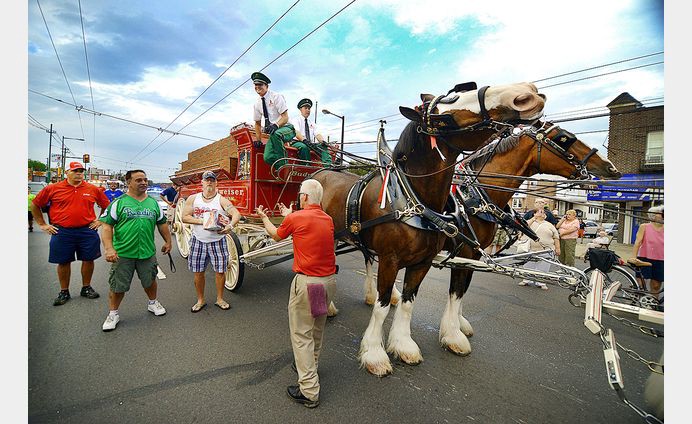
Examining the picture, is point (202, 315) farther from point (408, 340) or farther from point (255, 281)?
point (408, 340)

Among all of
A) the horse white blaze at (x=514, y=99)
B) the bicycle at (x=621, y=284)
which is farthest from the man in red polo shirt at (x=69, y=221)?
the bicycle at (x=621, y=284)

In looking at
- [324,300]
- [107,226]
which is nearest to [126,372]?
[107,226]

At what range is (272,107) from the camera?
4746 mm

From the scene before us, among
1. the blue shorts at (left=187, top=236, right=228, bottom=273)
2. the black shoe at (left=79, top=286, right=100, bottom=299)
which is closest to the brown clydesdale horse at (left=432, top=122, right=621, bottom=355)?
the blue shorts at (left=187, top=236, right=228, bottom=273)

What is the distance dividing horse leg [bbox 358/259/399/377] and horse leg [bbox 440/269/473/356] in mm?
824

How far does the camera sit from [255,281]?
210 inches

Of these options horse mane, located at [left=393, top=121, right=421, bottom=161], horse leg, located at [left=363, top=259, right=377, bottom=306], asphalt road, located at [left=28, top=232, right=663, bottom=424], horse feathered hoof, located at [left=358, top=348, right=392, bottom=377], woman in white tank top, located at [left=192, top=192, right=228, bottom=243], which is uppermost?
horse mane, located at [left=393, top=121, right=421, bottom=161]

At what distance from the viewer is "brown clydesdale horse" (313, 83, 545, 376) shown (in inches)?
79.1

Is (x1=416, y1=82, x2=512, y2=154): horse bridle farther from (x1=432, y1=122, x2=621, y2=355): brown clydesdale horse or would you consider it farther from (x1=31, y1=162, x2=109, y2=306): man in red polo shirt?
(x1=31, y1=162, x2=109, y2=306): man in red polo shirt

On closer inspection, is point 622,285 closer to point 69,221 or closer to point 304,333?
point 304,333

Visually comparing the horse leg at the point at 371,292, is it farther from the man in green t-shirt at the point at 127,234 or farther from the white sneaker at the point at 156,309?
the man in green t-shirt at the point at 127,234

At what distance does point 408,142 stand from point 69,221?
15.0 feet

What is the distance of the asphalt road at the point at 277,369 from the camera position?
2.26 m

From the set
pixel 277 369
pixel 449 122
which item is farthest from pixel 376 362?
pixel 449 122
